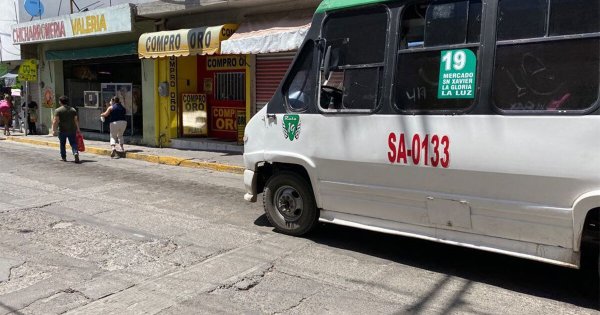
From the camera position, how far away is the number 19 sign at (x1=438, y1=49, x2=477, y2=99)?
4301 mm

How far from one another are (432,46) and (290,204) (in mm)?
2477

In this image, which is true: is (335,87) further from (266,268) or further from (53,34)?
(53,34)

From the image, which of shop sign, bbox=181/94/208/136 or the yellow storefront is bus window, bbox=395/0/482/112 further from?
shop sign, bbox=181/94/208/136

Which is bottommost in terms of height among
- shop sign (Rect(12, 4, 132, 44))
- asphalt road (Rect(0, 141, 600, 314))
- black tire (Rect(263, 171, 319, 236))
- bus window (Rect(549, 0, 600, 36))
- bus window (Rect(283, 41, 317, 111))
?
asphalt road (Rect(0, 141, 600, 314))

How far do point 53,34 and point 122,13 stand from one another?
14.7ft

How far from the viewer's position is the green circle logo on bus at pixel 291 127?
5512 mm

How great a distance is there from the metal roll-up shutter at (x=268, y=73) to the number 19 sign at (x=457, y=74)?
8.74m

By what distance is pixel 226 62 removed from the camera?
14555mm

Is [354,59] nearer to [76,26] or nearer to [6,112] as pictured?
[76,26]

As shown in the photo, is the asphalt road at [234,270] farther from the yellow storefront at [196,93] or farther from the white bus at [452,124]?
the yellow storefront at [196,93]

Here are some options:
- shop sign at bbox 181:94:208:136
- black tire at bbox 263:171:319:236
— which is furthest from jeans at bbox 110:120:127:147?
black tire at bbox 263:171:319:236

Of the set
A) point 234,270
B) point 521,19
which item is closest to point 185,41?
point 234,270

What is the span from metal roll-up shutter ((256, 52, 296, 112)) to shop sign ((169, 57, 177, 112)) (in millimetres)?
3056

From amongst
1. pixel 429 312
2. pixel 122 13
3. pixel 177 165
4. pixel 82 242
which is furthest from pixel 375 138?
pixel 122 13
